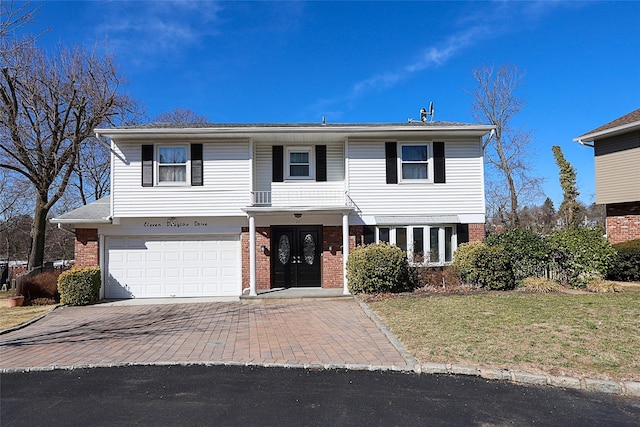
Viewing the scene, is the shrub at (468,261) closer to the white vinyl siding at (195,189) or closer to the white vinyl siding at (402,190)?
the white vinyl siding at (402,190)

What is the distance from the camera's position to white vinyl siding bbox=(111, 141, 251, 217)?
13.9m

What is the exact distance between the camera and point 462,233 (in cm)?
1414

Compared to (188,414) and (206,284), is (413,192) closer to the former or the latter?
(206,284)

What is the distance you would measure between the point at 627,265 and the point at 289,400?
14.2 m

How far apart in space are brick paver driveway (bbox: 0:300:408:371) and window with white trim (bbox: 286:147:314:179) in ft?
15.8

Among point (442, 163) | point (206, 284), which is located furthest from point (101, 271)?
point (442, 163)

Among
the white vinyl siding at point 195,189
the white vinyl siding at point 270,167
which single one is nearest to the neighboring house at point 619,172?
the white vinyl siding at point 270,167

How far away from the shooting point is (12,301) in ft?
43.5

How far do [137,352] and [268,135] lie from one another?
8633mm

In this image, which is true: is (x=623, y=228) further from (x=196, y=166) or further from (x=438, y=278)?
(x=196, y=166)

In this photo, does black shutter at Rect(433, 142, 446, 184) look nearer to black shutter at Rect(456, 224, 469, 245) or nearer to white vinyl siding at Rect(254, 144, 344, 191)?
black shutter at Rect(456, 224, 469, 245)

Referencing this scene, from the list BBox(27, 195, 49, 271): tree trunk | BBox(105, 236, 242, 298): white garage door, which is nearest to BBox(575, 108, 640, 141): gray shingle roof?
BBox(105, 236, 242, 298): white garage door

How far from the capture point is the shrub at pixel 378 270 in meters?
12.2

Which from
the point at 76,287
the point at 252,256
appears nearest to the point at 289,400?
the point at 252,256
